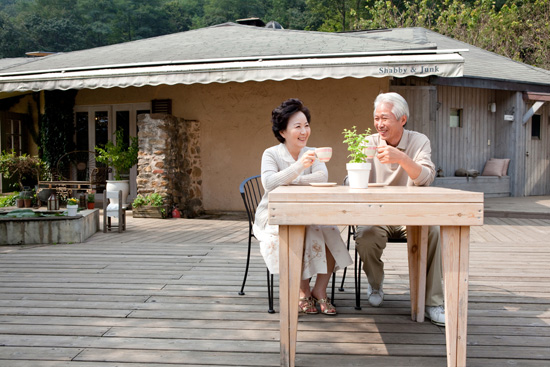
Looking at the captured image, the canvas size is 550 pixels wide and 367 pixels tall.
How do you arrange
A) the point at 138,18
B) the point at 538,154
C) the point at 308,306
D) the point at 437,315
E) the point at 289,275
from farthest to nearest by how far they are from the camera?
the point at 138,18 → the point at 538,154 → the point at 308,306 → the point at 437,315 → the point at 289,275

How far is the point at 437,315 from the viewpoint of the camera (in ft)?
8.36

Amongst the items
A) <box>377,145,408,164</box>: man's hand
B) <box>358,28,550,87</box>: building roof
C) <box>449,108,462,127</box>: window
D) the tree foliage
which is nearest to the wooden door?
<box>358,28,550,87</box>: building roof

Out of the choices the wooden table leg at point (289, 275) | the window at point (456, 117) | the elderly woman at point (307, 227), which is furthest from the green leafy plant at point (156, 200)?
the window at point (456, 117)

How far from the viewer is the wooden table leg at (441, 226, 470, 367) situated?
6.24ft

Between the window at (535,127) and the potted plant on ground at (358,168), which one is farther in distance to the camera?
the window at (535,127)

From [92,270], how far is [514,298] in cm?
312

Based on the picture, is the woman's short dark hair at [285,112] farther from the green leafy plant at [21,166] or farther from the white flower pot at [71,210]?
the green leafy plant at [21,166]

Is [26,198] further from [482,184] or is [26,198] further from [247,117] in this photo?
[482,184]

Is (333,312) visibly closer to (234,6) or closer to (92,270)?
(92,270)

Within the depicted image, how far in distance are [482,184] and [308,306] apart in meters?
8.76

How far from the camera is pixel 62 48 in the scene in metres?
31.5

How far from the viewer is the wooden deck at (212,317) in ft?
7.06

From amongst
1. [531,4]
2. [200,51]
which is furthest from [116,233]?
[531,4]

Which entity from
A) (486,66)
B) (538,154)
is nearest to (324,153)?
(486,66)
